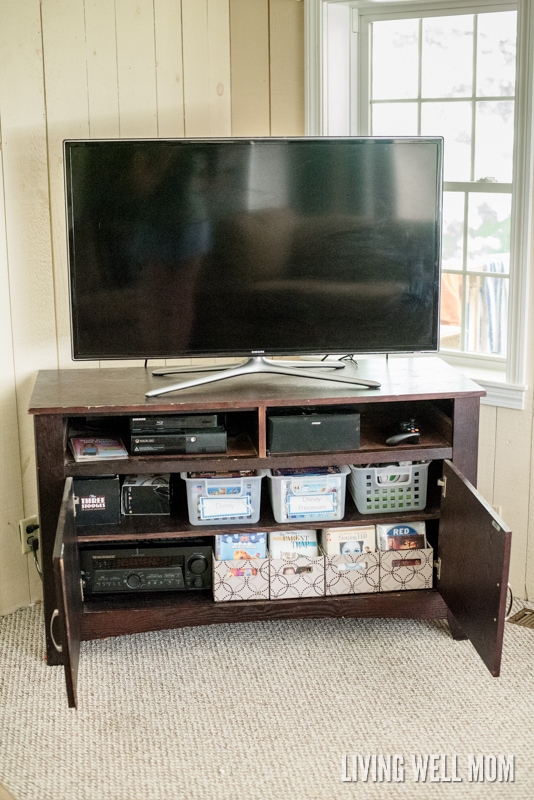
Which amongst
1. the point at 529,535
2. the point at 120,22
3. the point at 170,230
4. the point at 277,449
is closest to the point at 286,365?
the point at 277,449

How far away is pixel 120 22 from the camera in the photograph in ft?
9.60

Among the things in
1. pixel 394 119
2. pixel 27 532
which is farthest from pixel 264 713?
pixel 394 119

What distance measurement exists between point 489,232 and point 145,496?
140cm

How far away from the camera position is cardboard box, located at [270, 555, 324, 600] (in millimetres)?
2768

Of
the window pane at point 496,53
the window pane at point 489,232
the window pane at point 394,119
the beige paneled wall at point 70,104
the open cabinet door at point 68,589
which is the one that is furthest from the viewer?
the window pane at point 394,119

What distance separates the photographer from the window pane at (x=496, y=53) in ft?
9.64

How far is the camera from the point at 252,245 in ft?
8.82

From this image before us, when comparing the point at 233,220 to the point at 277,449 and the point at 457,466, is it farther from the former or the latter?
the point at 457,466

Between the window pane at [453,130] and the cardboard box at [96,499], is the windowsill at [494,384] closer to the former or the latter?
the window pane at [453,130]

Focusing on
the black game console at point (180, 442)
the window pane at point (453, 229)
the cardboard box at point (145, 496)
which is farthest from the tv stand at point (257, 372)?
the window pane at point (453, 229)

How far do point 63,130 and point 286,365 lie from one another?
98 centimetres

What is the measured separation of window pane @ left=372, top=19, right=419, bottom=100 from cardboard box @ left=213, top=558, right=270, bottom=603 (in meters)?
1.62

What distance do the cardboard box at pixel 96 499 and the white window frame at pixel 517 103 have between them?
1.21 metres

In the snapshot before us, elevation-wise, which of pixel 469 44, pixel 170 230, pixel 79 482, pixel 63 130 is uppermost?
pixel 469 44
